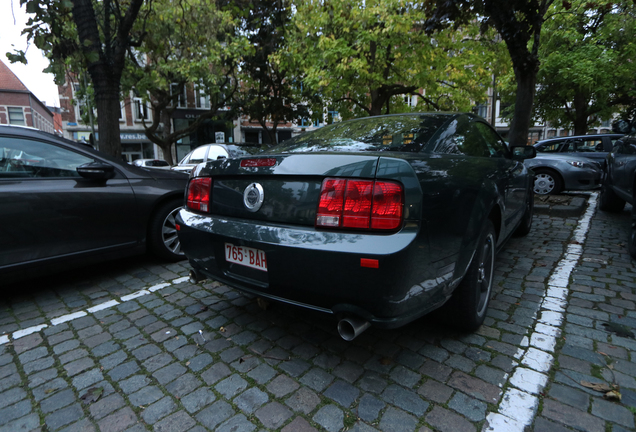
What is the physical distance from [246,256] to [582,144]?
12.8m

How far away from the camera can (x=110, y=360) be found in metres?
2.36

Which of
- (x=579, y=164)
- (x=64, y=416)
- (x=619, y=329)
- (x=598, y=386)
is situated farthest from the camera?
(x=579, y=164)

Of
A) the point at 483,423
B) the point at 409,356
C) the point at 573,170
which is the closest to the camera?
the point at 483,423

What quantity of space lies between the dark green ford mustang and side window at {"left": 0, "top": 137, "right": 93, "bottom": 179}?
1.51 m

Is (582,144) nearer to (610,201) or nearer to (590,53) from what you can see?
(610,201)

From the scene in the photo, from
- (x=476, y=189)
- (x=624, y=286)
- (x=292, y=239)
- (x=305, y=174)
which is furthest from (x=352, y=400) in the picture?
(x=624, y=286)

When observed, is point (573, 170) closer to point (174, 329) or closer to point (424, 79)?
point (424, 79)

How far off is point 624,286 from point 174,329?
12.6ft

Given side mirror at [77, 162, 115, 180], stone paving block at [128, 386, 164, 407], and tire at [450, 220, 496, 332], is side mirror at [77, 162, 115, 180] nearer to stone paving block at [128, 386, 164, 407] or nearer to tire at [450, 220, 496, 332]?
stone paving block at [128, 386, 164, 407]

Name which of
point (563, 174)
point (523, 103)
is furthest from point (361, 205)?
point (563, 174)

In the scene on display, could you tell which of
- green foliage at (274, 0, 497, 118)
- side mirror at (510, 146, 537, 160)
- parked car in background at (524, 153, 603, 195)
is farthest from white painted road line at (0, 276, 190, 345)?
green foliage at (274, 0, 497, 118)

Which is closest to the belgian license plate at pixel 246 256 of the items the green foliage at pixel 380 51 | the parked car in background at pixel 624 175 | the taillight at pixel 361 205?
the taillight at pixel 361 205

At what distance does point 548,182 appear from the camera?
8.23m

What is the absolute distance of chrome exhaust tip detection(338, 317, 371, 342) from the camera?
1.87 m
